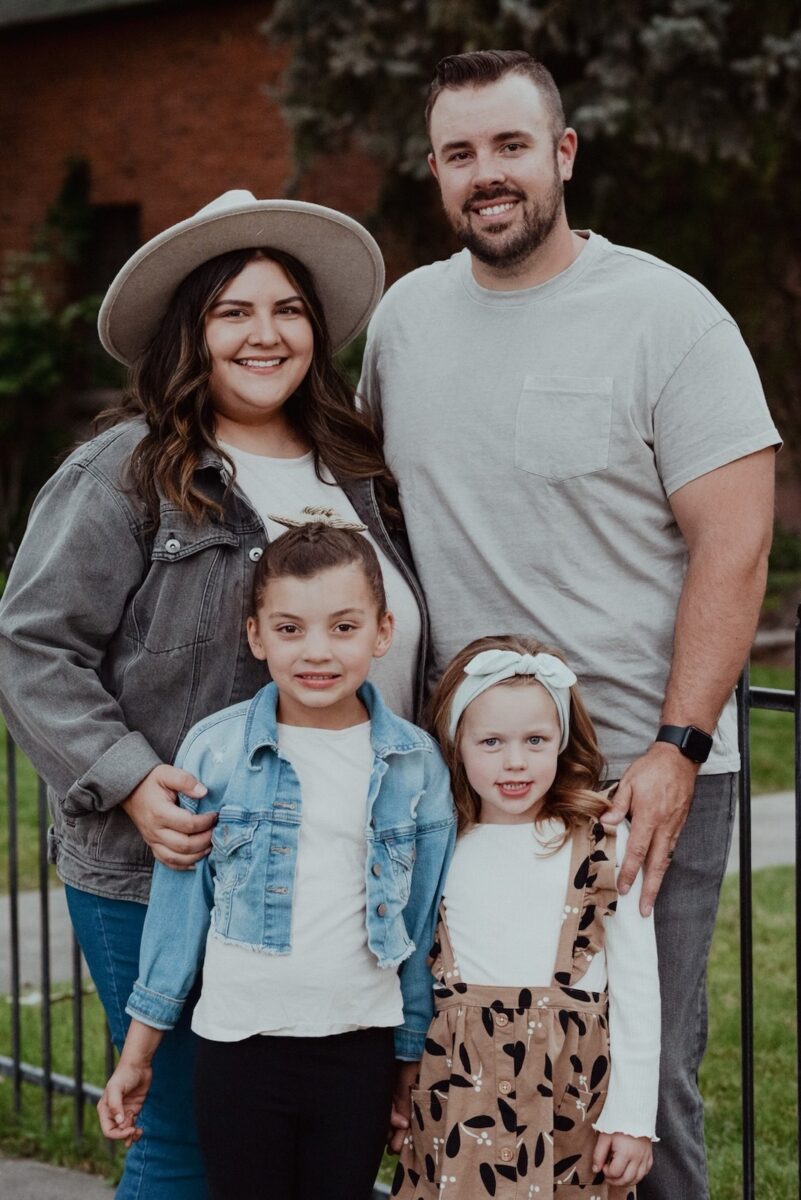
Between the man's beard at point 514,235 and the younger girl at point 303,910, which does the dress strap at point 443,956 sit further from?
the man's beard at point 514,235

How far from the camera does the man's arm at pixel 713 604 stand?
263 centimetres

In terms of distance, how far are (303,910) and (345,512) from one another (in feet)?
2.66

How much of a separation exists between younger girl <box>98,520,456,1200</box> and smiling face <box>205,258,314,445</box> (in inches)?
14.4

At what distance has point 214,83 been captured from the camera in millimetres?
15047

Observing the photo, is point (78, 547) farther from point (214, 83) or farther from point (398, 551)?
point (214, 83)

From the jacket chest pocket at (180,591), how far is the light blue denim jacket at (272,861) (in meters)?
0.17

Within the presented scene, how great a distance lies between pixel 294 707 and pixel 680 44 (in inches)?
327

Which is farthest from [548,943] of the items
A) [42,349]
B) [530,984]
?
[42,349]

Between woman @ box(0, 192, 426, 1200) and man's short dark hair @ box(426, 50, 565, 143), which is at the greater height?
man's short dark hair @ box(426, 50, 565, 143)

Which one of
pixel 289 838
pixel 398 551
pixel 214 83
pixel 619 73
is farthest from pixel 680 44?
pixel 289 838

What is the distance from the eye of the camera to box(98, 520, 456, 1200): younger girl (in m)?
2.43

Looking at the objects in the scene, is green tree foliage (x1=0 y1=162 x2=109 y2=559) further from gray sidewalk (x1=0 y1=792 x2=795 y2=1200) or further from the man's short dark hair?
the man's short dark hair

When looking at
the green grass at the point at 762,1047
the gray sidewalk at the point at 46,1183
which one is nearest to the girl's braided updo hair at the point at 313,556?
the gray sidewalk at the point at 46,1183

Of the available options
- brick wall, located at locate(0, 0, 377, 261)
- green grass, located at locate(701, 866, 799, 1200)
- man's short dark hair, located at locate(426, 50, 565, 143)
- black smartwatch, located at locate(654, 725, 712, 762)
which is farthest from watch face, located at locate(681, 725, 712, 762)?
brick wall, located at locate(0, 0, 377, 261)
